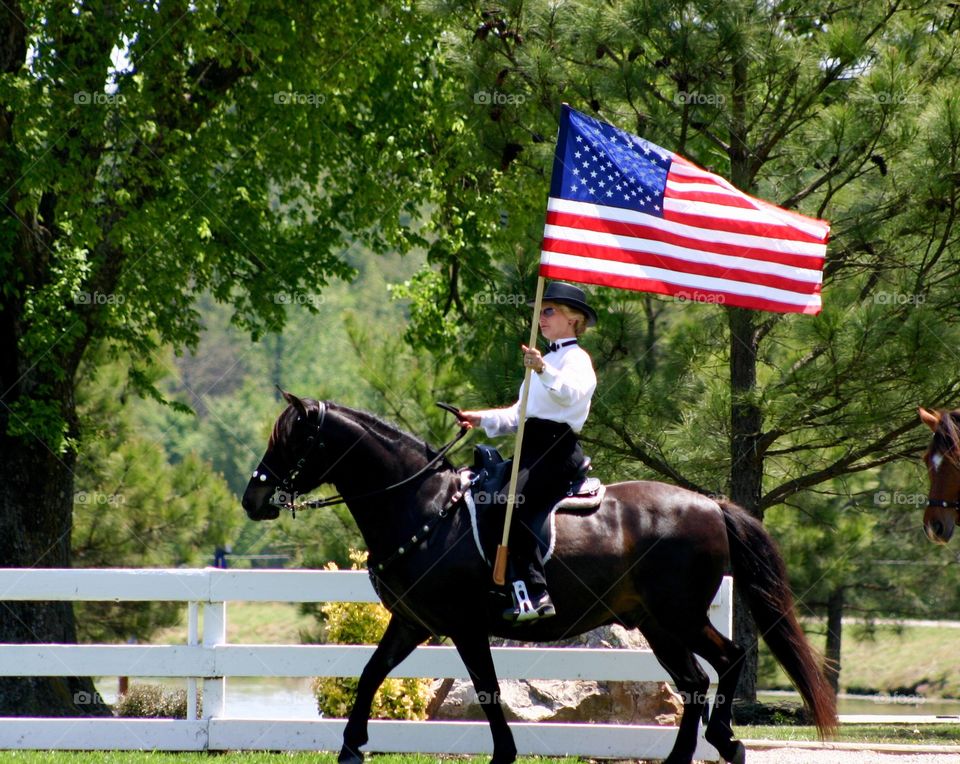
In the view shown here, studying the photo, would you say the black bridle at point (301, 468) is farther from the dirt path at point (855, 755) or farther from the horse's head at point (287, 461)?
the dirt path at point (855, 755)

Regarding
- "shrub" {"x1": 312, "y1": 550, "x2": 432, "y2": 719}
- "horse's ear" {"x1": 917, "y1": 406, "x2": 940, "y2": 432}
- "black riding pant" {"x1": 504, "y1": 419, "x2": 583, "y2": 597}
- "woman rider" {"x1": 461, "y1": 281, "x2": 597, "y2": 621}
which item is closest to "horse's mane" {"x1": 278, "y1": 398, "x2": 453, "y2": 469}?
"woman rider" {"x1": 461, "y1": 281, "x2": 597, "y2": 621}

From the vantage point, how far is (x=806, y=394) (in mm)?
11531

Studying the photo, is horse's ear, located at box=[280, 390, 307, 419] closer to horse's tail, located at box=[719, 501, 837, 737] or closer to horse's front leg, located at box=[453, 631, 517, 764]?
horse's front leg, located at box=[453, 631, 517, 764]

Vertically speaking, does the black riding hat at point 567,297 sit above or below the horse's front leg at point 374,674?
above

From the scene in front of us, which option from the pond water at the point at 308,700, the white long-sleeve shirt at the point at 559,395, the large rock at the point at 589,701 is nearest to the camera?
the white long-sleeve shirt at the point at 559,395

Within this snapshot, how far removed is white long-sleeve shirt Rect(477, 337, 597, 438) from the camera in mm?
6770

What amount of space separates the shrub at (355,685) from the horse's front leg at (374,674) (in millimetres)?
1916

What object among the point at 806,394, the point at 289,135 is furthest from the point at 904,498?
the point at 289,135

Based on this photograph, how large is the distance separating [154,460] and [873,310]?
14.5 meters

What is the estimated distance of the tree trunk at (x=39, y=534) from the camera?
41.6ft

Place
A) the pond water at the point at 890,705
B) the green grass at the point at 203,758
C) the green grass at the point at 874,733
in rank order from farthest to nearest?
the pond water at the point at 890,705
the green grass at the point at 874,733
the green grass at the point at 203,758

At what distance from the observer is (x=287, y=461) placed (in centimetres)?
698

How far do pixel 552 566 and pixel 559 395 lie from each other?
1044 millimetres

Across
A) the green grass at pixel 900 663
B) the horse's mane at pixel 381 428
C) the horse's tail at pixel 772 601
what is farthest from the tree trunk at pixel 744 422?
the green grass at pixel 900 663
